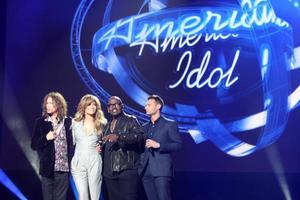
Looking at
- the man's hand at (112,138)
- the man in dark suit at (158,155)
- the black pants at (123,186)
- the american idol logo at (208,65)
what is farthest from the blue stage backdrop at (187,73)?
the man's hand at (112,138)

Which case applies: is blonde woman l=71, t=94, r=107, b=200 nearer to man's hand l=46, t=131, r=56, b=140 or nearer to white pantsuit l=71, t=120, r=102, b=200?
white pantsuit l=71, t=120, r=102, b=200

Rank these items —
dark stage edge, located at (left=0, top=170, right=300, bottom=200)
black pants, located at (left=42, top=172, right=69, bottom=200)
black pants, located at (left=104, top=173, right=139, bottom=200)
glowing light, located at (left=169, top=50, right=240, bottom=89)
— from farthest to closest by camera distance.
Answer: glowing light, located at (left=169, top=50, right=240, bottom=89)
dark stage edge, located at (left=0, top=170, right=300, bottom=200)
black pants, located at (left=42, top=172, right=69, bottom=200)
black pants, located at (left=104, top=173, right=139, bottom=200)

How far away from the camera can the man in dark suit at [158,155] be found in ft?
15.9

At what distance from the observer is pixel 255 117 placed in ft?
19.6

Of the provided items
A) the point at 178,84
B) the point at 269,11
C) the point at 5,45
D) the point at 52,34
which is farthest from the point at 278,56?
the point at 5,45

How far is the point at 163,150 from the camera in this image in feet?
15.9

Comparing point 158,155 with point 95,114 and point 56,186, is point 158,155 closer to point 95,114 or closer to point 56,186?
point 95,114

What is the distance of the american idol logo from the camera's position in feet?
19.7

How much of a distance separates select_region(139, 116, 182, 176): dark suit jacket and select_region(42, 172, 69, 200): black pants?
0.73 m

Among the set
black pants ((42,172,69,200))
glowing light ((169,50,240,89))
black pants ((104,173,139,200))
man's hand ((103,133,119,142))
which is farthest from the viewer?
glowing light ((169,50,240,89))

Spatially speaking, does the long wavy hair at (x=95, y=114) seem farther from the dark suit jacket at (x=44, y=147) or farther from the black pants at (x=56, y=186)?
the black pants at (x=56, y=186)

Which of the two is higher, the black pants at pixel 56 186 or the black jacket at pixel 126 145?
the black jacket at pixel 126 145

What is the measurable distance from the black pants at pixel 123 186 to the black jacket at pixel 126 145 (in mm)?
84

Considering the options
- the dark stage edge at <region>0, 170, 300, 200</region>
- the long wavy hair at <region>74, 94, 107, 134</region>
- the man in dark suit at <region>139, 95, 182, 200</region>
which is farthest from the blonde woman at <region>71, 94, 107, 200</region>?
the dark stage edge at <region>0, 170, 300, 200</region>
